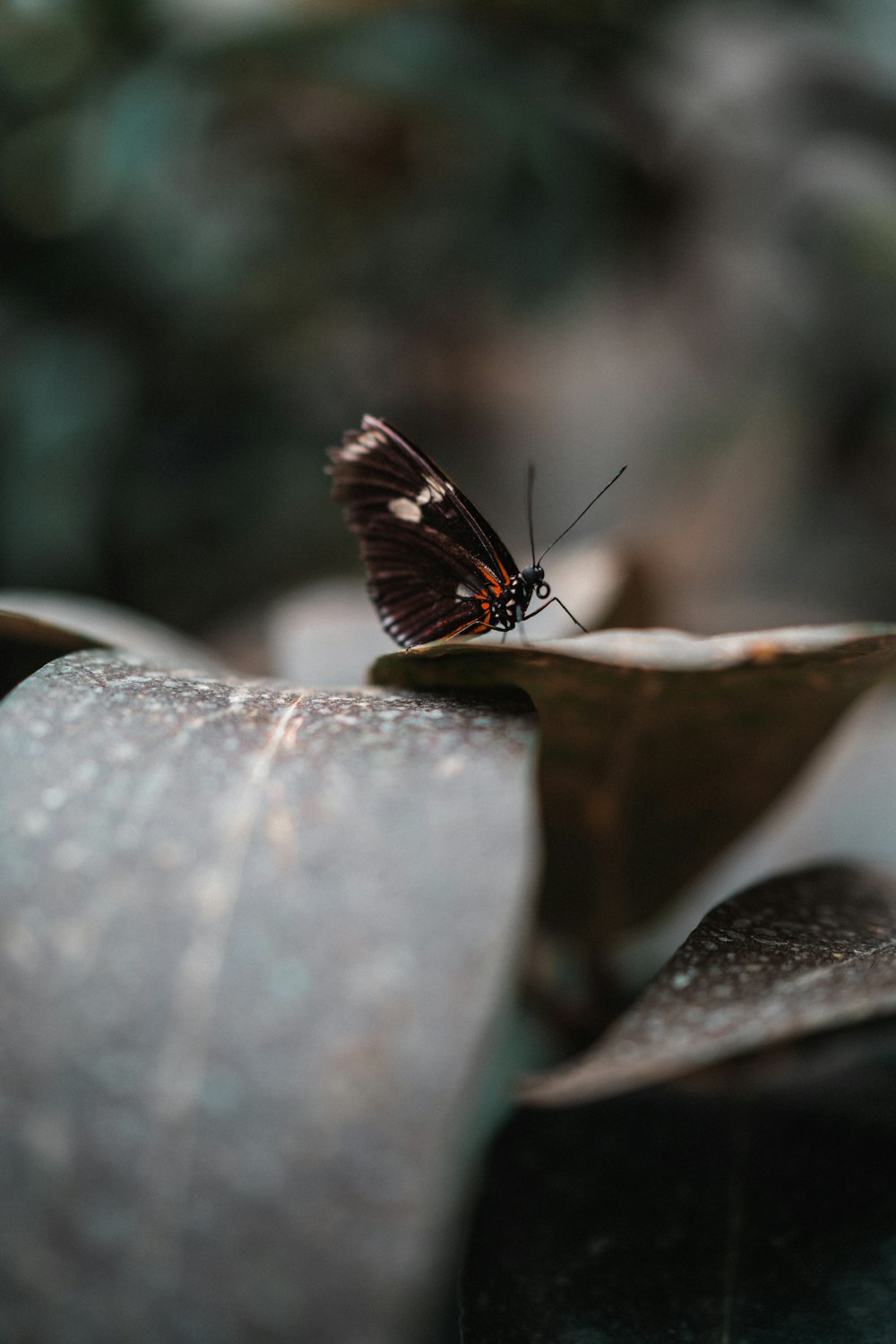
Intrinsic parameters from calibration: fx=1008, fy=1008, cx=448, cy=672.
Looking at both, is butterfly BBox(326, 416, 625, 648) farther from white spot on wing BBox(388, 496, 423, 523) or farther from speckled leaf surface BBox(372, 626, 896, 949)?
speckled leaf surface BBox(372, 626, 896, 949)

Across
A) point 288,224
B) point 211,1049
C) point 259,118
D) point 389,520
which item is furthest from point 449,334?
point 211,1049

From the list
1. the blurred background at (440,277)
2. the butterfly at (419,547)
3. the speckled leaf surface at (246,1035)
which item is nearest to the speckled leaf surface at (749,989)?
the speckled leaf surface at (246,1035)

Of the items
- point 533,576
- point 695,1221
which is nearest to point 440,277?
point 533,576

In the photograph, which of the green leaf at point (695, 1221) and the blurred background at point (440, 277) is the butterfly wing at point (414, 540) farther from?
the blurred background at point (440, 277)

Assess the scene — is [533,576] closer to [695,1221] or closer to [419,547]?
[419,547]

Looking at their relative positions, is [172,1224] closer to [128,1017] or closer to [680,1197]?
[128,1017]
